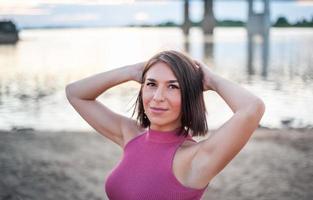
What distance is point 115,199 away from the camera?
90.8 inches

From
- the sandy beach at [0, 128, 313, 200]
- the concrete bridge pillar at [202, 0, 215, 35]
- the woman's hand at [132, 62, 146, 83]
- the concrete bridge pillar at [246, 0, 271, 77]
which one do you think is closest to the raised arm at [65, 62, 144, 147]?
the woman's hand at [132, 62, 146, 83]

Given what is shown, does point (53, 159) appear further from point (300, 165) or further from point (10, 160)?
point (300, 165)

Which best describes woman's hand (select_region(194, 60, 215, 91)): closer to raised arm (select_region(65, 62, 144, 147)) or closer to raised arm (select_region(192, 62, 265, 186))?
raised arm (select_region(192, 62, 265, 186))

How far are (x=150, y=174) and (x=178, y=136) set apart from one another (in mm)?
194

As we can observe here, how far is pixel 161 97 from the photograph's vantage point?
224cm

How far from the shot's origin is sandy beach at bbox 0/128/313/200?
6.11m

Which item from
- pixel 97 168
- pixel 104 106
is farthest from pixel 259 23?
pixel 104 106

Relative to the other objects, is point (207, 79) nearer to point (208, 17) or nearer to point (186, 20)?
point (208, 17)

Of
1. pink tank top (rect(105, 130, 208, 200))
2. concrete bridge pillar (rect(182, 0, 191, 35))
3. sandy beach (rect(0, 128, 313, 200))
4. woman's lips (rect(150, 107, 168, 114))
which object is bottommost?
concrete bridge pillar (rect(182, 0, 191, 35))

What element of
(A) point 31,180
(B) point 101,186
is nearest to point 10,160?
(A) point 31,180

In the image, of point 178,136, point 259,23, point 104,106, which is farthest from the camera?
point 259,23

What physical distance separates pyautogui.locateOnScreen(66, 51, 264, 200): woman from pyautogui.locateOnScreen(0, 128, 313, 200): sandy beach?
147 inches

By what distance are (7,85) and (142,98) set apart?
17.5 m

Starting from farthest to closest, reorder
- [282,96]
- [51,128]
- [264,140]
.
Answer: [282,96] → [51,128] → [264,140]
